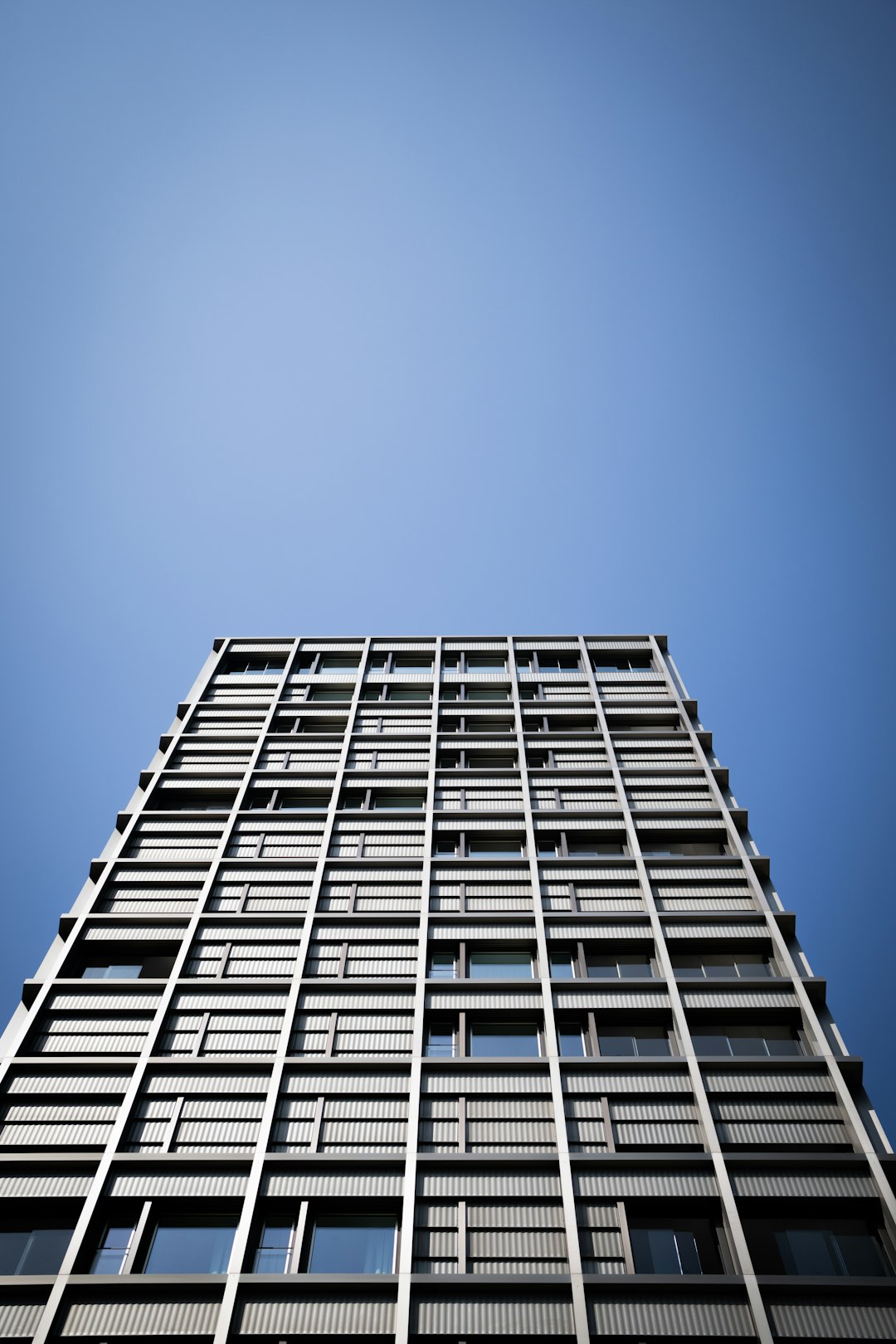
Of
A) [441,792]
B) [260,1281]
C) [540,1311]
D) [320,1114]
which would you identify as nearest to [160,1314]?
[260,1281]

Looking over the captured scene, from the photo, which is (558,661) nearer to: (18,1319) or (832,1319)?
(832,1319)

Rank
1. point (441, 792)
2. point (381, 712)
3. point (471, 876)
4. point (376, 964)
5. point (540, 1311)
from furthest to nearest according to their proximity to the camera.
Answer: point (381, 712)
point (441, 792)
point (471, 876)
point (376, 964)
point (540, 1311)

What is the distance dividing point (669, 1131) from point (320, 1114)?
8495 millimetres

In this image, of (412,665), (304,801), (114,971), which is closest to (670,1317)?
A: (114,971)

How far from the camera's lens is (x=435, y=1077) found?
2548 centimetres

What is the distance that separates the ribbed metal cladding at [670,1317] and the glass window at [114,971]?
1558 cm

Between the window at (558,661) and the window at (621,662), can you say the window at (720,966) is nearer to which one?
the window at (621,662)

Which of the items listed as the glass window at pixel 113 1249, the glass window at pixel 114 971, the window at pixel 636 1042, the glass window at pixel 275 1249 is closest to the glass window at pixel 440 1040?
the window at pixel 636 1042

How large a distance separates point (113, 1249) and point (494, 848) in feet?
55.9

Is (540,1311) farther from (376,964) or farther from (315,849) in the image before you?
(315,849)

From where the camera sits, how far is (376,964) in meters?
29.1

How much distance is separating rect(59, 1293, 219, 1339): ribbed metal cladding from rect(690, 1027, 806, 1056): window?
1343 cm

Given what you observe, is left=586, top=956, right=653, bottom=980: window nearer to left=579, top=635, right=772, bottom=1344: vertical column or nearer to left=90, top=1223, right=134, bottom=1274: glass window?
left=579, top=635, right=772, bottom=1344: vertical column

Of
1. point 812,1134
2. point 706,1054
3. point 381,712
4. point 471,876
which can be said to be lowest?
point 812,1134
